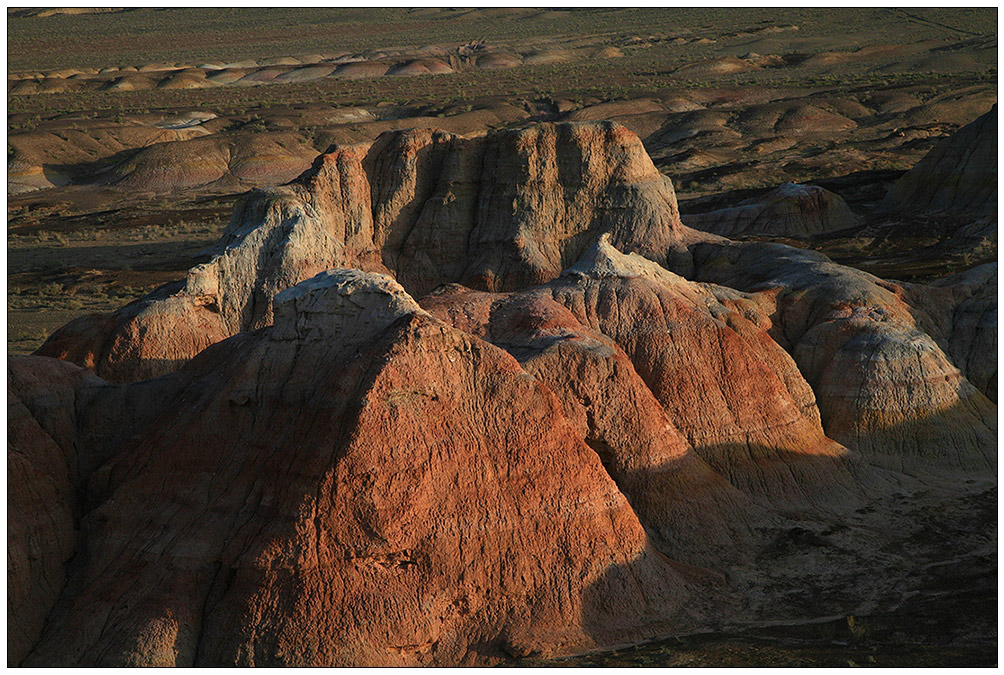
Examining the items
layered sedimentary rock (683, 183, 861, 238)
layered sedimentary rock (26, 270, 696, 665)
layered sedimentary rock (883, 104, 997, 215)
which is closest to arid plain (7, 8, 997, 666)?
layered sedimentary rock (26, 270, 696, 665)

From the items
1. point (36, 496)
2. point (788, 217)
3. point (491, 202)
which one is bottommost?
point (36, 496)

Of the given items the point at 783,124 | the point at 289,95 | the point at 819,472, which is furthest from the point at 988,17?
the point at 819,472

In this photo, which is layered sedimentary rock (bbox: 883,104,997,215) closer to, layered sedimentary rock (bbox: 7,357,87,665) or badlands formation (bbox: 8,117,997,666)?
badlands formation (bbox: 8,117,997,666)

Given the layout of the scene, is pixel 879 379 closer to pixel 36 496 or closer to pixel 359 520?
pixel 359 520

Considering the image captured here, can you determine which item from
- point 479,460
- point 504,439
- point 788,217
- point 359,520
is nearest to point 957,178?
point 788,217

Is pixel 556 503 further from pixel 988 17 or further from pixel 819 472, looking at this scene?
pixel 988 17

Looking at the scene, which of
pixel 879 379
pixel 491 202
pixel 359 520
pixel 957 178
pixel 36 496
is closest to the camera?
pixel 359 520

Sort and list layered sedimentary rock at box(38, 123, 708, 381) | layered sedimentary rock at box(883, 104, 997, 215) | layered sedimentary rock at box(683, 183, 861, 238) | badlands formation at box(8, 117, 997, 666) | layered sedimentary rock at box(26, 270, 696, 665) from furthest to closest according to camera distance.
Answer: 1. layered sedimentary rock at box(683, 183, 861, 238)
2. layered sedimentary rock at box(883, 104, 997, 215)
3. layered sedimentary rock at box(38, 123, 708, 381)
4. badlands formation at box(8, 117, 997, 666)
5. layered sedimentary rock at box(26, 270, 696, 665)
